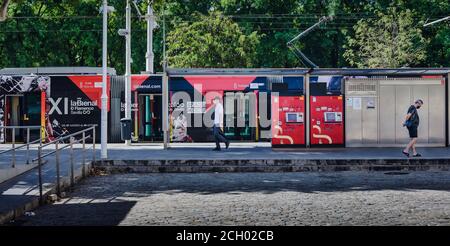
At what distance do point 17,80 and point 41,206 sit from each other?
60.5 feet

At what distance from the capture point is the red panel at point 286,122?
75.6 feet

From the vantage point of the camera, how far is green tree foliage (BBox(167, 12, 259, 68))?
38500mm

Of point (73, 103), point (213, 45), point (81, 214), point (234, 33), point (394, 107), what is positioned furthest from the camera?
point (234, 33)

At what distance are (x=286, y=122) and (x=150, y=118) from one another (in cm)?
785


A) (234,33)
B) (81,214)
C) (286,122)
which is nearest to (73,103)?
(286,122)

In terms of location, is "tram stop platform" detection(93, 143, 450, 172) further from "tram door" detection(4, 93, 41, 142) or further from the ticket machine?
"tram door" detection(4, 93, 41, 142)

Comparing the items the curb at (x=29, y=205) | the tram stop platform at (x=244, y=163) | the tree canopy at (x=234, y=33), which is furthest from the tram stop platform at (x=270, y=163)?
the tree canopy at (x=234, y=33)

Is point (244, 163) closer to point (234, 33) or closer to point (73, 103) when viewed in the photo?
point (73, 103)

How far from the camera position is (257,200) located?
1209 centimetres

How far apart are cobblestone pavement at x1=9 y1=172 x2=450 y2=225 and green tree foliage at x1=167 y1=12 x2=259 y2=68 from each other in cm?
2180

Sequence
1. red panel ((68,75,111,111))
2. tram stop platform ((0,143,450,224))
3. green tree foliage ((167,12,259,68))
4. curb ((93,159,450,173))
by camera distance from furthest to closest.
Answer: green tree foliage ((167,12,259,68))
red panel ((68,75,111,111))
curb ((93,159,450,173))
tram stop platform ((0,143,450,224))

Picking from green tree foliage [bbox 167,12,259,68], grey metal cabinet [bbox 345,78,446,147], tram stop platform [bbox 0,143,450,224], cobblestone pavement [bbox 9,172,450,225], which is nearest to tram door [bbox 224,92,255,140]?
grey metal cabinet [bbox 345,78,446,147]
